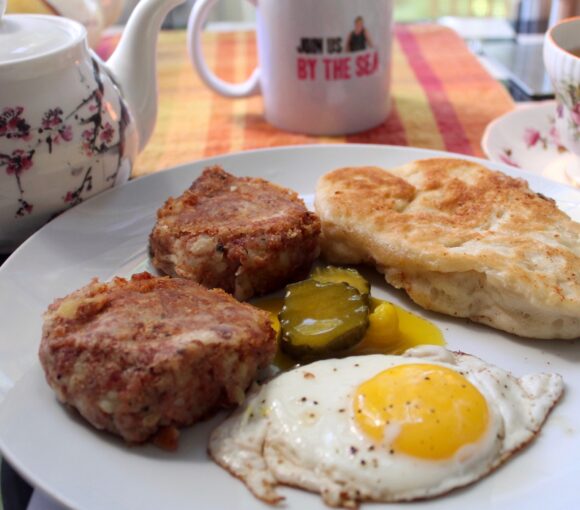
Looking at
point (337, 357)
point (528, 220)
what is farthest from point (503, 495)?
point (528, 220)

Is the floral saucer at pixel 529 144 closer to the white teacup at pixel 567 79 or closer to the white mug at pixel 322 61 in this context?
the white teacup at pixel 567 79

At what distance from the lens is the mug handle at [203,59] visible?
3.01 m

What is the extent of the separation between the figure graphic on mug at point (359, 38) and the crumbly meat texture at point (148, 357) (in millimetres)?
1615

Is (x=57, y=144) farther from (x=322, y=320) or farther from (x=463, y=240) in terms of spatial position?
(x=463, y=240)

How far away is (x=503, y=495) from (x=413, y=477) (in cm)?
17

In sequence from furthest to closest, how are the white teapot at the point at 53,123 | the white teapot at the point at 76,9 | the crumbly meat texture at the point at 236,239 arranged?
the white teapot at the point at 76,9 → the white teapot at the point at 53,123 → the crumbly meat texture at the point at 236,239

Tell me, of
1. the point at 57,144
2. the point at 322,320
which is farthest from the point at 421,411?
the point at 57,144

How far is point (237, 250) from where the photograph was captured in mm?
1854

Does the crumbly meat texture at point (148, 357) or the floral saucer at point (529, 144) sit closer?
the crumbly meat texture at point (148, 357)

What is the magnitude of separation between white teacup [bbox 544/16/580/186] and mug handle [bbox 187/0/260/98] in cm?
131

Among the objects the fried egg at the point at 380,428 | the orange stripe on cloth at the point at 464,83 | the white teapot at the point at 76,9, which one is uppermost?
the white teapot at the point at 76,9

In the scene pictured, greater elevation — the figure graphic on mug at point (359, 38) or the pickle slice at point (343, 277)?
the figure graphic on mug at point (359, 38)

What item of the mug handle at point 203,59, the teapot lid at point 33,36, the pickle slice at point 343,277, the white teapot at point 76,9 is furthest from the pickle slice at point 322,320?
the white teapot at point 76,9

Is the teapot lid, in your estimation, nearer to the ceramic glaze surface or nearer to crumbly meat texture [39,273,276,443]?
the ceramic glaze surface
